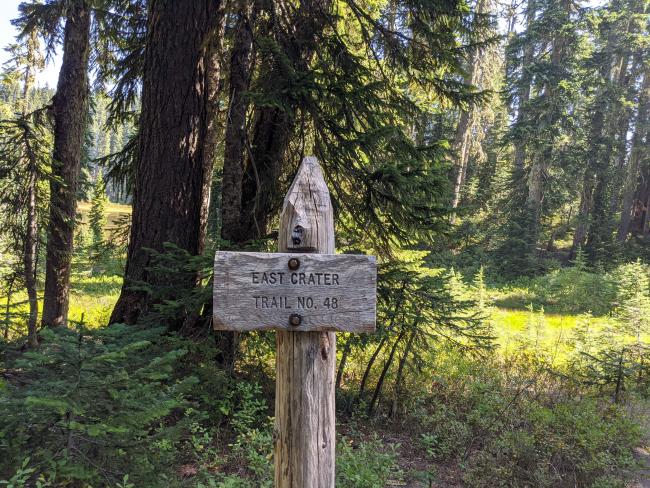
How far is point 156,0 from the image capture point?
5074 millimetres

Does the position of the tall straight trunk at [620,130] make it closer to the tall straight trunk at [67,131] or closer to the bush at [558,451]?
the bush at [558,451]

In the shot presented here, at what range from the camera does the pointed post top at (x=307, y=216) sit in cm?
229

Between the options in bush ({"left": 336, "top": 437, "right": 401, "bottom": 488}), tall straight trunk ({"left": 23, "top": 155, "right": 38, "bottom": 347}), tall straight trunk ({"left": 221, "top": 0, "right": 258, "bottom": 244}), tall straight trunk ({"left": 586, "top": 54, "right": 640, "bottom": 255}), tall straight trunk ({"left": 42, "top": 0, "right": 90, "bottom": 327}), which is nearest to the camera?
bush ({"left": 336, "top": 437, "right": 401, "bottom": 488})

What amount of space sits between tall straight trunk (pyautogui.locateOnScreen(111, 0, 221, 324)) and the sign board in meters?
3.13

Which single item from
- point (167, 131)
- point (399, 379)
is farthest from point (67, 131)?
point (399, 379)

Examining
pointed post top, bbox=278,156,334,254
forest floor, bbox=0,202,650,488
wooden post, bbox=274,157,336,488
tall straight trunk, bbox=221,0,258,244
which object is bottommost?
forest floor, bbox=0,202,650,488

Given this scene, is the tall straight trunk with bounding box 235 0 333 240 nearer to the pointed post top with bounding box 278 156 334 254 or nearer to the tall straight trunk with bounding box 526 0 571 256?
the pointed post top with bounding box 278 156 334 254

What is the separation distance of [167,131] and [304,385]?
3.85 meters

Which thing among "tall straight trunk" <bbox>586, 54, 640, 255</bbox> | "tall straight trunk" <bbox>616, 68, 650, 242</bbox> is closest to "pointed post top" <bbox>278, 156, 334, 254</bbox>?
"tall straight trunk" <bbox>586, 54, 640, 255</bbox>

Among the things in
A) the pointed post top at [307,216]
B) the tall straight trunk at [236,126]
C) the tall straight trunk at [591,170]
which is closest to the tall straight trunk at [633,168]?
the tall straight trunk at [591,170]

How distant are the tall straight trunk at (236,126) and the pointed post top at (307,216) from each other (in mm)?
2674

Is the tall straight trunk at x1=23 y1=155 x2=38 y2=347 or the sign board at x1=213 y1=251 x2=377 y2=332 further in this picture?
the tall straight trunk at x1=23 y1=155 x2=38 y2=347

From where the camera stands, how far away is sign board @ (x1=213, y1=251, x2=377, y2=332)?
211cm

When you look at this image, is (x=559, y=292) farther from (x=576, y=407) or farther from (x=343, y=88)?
(x=343, y=88)
